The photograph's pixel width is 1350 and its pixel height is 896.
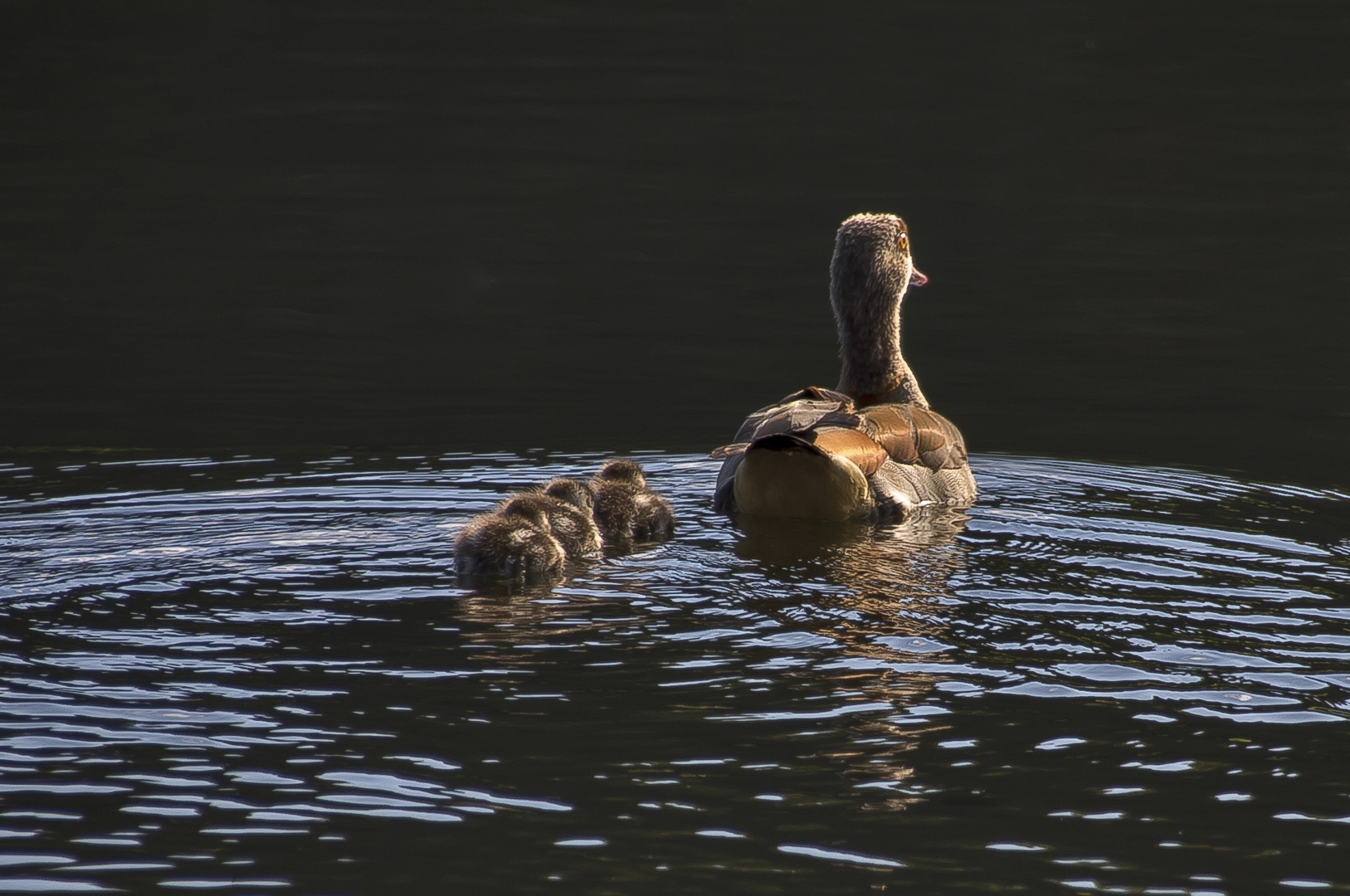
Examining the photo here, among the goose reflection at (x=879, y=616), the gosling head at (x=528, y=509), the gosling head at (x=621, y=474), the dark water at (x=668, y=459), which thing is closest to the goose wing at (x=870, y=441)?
the goose reflection at (x=879, y=616)

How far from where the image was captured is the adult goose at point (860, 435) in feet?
27.6

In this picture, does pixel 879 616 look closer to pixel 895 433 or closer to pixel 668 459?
pixel 895 433

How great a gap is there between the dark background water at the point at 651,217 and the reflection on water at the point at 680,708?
9.77 ft

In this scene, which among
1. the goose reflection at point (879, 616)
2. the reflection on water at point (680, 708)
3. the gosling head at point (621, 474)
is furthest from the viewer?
the gosling head at point (621, 474)

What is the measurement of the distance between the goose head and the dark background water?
1.27 metres

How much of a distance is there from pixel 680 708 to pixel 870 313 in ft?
16.3

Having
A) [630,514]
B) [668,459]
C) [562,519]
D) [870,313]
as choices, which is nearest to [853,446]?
[630,514]

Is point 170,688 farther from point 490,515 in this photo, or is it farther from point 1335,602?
point 1335,602

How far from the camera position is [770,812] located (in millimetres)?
4891

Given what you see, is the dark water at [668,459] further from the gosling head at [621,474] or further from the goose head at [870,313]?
the goose head at [870,313]

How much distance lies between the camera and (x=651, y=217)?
65.7 ft

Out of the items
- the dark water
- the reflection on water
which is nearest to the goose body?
the reflection on water

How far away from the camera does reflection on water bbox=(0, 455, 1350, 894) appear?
4.67 meters

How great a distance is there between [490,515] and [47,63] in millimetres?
22497
